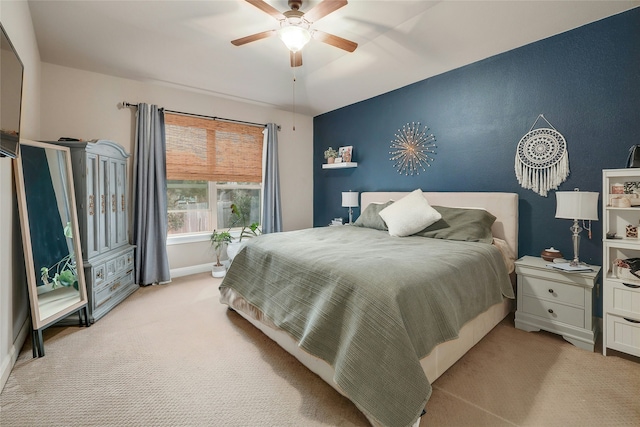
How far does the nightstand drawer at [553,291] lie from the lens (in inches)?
87.7

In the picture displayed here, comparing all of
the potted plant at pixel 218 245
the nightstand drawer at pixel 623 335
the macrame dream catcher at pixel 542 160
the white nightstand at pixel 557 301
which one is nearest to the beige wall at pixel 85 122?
the potted plant at pixel 218 245

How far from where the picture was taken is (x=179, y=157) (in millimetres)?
4070

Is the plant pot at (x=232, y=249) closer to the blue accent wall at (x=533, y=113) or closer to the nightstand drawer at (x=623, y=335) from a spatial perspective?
the blue accent wall at (x=533, y=113)

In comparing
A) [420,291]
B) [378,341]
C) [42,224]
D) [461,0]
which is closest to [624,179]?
[461,0]

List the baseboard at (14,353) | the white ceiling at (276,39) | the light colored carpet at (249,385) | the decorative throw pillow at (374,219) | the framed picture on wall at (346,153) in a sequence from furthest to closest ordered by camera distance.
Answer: the framed picture on wall at (346,153)
the decorative throw pillow at (374,219)
the white ceiling at (276,39)
the baseboard at (14,353)
the light colored carpet at (249,385)

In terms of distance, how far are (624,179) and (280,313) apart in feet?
9.14

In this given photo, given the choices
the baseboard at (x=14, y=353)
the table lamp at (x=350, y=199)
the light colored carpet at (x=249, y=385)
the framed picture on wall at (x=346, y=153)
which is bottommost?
the light colored carpet at (x=249, y=385)

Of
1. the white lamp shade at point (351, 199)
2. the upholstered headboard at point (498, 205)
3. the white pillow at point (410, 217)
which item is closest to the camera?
the upholstered headboard at point (498, 205)

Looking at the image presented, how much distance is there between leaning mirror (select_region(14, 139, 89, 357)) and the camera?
2148mm

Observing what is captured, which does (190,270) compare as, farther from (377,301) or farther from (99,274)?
(377,301)

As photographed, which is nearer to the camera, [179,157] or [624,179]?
[624,179]

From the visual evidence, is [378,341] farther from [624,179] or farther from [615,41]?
[615,41]

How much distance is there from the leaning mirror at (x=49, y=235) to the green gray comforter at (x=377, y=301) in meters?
1.40

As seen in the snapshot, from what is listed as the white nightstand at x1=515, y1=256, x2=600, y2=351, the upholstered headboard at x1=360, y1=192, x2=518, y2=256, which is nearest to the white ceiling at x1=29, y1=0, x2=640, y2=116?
the upholstered headboard at x1=360, y1=192, x2=518, y2=256
